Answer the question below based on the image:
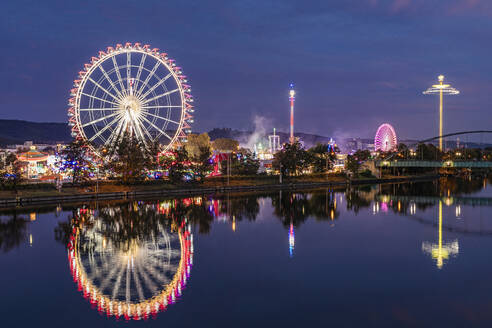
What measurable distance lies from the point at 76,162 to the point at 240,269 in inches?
1525

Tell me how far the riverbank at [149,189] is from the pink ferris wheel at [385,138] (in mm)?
36807

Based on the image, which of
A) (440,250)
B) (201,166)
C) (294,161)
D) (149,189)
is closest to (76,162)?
(149,189)

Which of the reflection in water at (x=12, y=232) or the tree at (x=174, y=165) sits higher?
the tree at (x=174, y=165)

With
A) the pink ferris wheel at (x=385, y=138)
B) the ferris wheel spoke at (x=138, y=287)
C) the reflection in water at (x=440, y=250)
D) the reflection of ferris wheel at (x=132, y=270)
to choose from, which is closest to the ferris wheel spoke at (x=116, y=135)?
the reflection of ferris wheel at (x=132, y=270)

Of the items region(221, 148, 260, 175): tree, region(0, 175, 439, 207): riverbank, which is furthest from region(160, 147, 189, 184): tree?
region(221, 148, 260, 175): tree

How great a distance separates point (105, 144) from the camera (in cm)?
5928

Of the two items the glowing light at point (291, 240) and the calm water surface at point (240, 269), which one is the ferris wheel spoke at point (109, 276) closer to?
the calm water surface at point (240, 269)

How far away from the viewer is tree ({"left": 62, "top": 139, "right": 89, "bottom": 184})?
186 feet

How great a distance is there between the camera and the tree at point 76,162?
56.6 metres

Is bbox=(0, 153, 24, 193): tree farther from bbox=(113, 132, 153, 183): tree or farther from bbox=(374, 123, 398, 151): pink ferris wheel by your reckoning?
bbox=(374, 123, 398, 151): pink ferris wheel

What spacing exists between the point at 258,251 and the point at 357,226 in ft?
42.5

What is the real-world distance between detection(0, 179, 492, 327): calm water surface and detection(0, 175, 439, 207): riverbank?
19.1 feet

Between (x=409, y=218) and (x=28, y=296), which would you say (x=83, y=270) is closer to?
(x=28, y=296)

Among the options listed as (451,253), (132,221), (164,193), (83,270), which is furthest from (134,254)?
(164,193)
